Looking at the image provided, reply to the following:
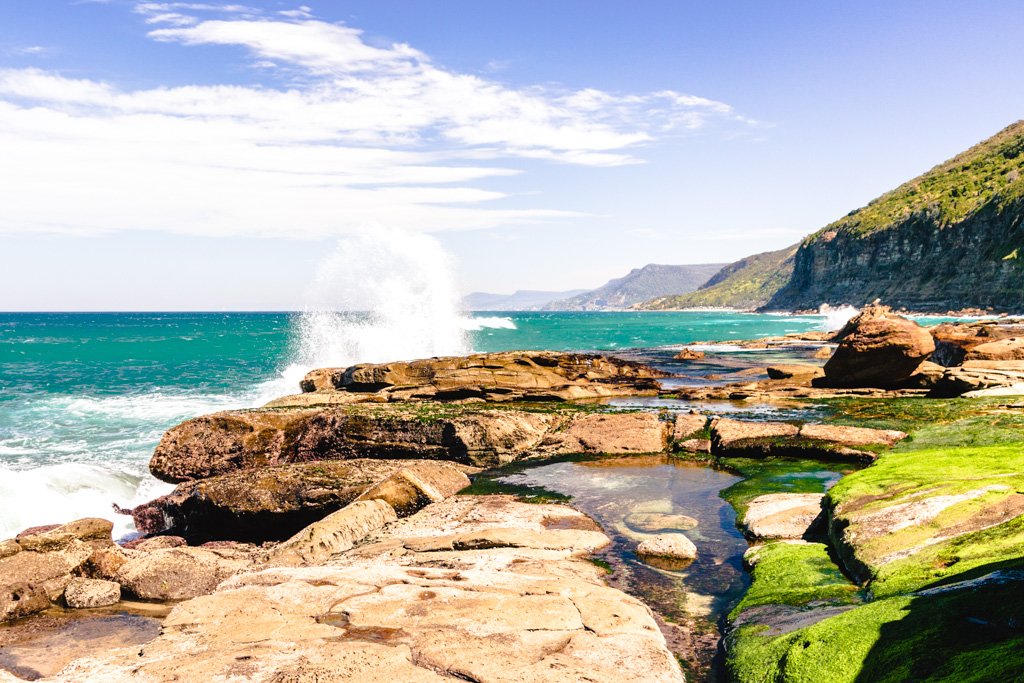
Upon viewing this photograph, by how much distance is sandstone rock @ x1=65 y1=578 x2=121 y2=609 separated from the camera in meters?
12.2

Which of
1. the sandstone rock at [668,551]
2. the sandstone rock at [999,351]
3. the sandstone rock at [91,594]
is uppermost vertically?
the sandstone rock at [999,351]

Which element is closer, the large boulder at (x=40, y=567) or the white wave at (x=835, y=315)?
the large boulder at (x=40, y=567)

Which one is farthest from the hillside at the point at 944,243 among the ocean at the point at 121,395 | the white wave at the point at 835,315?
the ocean at the point at 121,395

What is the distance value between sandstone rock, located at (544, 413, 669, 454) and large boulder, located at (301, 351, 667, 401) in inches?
334

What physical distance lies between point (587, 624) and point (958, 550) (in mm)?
5112

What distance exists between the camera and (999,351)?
35.0m

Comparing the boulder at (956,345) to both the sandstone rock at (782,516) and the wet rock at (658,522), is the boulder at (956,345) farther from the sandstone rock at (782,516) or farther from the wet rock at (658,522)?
the wet rock at (658,522)

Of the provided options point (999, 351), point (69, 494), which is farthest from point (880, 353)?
point (69, 494)

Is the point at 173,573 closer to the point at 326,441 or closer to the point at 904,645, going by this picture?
the point at 326,441

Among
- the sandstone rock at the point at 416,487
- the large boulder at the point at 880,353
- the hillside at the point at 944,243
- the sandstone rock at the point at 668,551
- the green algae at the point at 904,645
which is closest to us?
the green algae at the point at 904,645

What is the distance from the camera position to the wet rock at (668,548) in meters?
12.2

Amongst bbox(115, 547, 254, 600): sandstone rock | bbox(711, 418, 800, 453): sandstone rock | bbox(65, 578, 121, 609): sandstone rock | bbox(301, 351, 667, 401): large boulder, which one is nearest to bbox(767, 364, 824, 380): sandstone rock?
bbox(301, 351, 667, 401): large boulder

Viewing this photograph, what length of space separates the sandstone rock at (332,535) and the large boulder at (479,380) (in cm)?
1492

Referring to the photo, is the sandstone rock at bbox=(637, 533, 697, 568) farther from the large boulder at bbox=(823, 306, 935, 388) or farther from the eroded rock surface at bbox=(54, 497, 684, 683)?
the large boulder at bbox=(823, 306, 935, 388)
